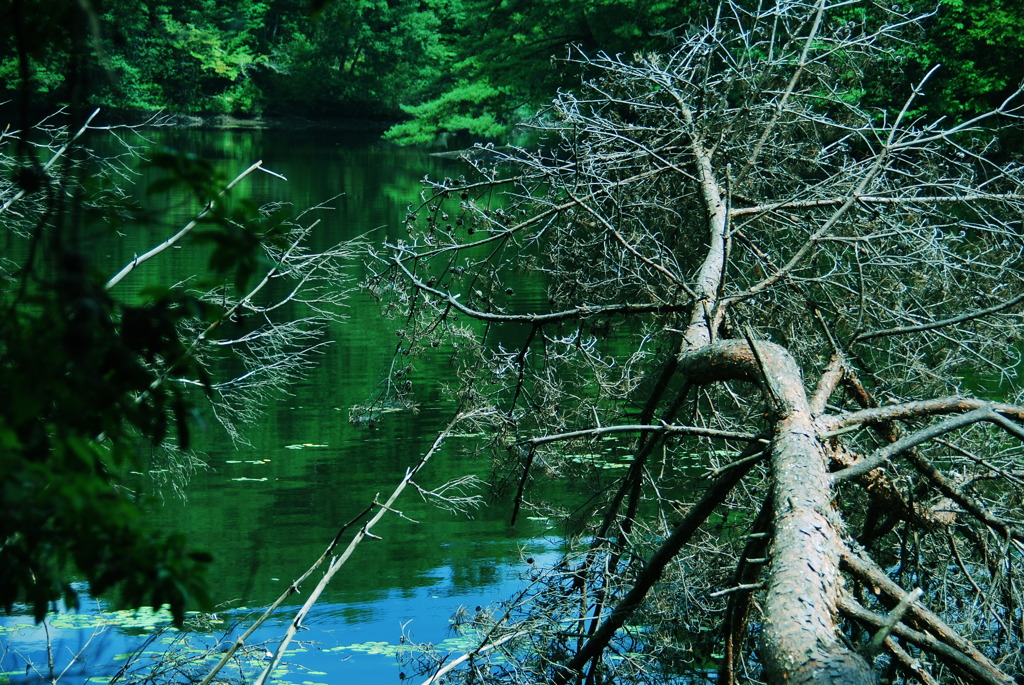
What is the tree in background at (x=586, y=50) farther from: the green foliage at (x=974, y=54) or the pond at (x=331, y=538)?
the pond at (x=331, y=538)

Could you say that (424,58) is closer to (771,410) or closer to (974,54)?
(974,54)

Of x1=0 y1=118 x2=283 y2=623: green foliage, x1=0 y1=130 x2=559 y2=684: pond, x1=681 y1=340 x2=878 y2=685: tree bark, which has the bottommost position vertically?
x1=0 y1=130 x2=559 y2=684: pond

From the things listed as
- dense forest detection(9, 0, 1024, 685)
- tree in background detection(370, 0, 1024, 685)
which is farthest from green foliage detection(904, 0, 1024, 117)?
tree in background detection(370, 0, 1024, 685)

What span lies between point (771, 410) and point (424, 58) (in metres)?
59.9

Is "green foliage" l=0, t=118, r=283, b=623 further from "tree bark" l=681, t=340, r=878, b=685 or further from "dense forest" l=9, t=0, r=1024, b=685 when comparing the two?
"tree bark" l=681, t=340, r=878, b=685

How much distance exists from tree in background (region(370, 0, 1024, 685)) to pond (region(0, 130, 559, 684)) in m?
0.96

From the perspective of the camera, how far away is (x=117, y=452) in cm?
211

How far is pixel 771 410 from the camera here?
416 cm

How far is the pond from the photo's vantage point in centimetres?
803

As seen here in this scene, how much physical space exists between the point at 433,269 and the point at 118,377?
18729mm

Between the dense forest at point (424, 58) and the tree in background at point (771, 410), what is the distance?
8.29 metres

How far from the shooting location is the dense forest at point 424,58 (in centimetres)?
2875

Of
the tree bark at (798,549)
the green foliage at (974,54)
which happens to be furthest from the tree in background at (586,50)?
the tree bark at (798,549)

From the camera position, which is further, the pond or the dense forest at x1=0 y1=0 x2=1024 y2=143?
the dense forest at x1=0 y1=0 x2=1024 y2=143
